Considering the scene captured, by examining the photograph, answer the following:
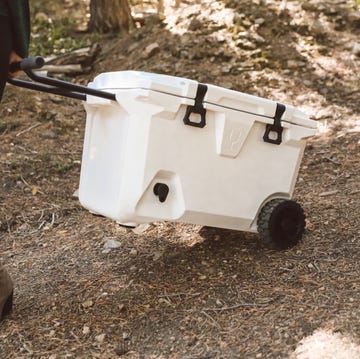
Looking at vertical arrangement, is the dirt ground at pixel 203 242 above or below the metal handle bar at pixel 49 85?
below

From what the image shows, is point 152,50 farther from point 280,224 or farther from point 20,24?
point 20,24

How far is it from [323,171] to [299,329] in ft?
6.82

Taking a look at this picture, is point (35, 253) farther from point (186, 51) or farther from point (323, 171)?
point (186, 51)

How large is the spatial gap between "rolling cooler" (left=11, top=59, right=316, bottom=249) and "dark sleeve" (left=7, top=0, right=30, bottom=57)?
171 mm

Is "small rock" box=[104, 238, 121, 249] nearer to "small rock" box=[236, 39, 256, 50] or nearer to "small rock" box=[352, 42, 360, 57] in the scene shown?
"small rock" box=[236, 39, 256, 50]

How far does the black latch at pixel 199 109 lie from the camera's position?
2.65 metres

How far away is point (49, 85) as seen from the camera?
2.53 meters

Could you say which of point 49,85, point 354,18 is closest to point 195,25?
point 354,18

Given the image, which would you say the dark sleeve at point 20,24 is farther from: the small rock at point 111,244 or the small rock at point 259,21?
the small rock at point 259,21

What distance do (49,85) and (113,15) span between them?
448 centimetres

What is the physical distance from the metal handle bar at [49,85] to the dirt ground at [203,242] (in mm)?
1051

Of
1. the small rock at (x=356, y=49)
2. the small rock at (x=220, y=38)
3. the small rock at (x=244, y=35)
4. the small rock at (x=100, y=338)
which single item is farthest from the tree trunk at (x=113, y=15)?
the small rock at (x=100, y=338)

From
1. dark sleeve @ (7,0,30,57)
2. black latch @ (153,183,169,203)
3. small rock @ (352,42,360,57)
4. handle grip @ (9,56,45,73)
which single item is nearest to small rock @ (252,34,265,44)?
small rock @ (352,42,360,57)

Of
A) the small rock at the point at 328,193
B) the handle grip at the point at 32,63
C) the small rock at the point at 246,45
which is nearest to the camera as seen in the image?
the handle grip at the point at 32,63
